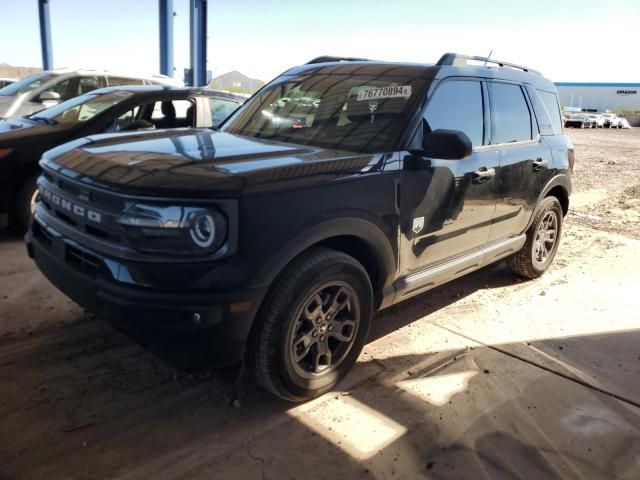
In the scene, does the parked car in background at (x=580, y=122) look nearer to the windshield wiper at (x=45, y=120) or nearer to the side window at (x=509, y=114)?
the side window at (x=509, y=114)

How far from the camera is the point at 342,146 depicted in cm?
329

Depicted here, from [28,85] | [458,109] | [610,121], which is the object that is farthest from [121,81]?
[610,121]

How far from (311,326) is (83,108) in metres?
4.58

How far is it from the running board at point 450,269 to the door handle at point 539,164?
608mm

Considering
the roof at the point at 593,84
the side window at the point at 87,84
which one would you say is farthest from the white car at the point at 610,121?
the side window at the point at 87,84

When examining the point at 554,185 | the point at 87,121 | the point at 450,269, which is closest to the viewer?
the point at 450,269

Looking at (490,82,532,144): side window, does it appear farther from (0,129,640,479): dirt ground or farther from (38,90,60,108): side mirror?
(38,90,60,108): side mirror

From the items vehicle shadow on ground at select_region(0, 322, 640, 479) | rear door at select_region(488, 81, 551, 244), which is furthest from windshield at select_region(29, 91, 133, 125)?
rear door at select_region(488, 81, 551, 244)

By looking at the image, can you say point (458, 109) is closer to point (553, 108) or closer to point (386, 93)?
point (386, 93)

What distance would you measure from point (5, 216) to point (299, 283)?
4.17 m

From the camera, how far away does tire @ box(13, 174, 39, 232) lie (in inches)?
211

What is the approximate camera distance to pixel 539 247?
5.28 metres

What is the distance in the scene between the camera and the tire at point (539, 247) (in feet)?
16.5

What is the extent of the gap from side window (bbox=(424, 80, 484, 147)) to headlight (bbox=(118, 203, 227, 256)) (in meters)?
1.71
